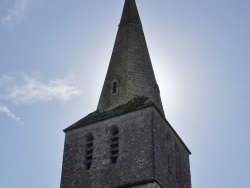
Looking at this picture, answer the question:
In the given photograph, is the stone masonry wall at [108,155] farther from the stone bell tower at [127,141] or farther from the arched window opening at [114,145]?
the arched window opening at [114,145]

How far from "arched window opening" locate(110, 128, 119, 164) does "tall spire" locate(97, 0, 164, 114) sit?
1939 mm

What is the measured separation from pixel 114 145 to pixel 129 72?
4816mm

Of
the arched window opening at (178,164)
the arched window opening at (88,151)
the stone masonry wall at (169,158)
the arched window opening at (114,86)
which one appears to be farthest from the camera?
the arched window opening at (114,86)

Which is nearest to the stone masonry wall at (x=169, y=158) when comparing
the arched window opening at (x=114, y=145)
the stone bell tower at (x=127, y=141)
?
the stone bell tower at (x=127, y=141)

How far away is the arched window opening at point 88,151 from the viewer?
22.7 meters

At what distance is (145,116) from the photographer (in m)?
22.3

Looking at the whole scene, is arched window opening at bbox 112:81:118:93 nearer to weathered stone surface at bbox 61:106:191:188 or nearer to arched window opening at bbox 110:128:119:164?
weathered stone surface at bbox 61:106:191:188

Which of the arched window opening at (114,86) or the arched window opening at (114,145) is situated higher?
the arched window opening at (114,86)

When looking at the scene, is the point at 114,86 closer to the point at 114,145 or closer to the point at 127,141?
the point at 114,145

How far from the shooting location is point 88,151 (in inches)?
911

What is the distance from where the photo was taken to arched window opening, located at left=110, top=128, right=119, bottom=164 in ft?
72.3

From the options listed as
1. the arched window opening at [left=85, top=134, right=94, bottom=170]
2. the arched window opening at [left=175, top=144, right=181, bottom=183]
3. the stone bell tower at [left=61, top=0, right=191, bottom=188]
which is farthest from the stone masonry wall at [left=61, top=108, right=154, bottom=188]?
the arched window opening at [left=175, top=144, right=181, bottom=183]

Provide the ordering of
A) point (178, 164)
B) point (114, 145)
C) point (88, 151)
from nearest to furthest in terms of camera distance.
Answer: point (114, 145), point (88, 151), point (178, 164)

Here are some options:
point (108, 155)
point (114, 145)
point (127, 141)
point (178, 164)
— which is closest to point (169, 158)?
point (178, 164)
